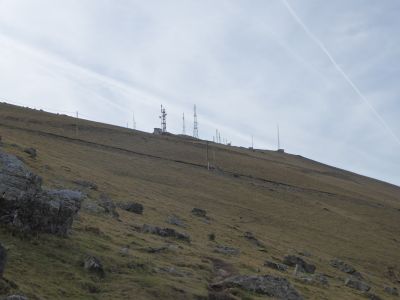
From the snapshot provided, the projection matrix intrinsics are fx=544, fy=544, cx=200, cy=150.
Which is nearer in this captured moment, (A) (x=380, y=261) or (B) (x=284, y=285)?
(B) (x=284, y=285)

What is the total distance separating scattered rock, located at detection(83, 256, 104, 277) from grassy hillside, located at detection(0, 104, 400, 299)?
24 cm

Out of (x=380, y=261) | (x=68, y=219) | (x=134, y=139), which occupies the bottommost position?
(x=380, y=261)

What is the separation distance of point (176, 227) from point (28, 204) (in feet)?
73.5

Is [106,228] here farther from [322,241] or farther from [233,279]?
[322,241]

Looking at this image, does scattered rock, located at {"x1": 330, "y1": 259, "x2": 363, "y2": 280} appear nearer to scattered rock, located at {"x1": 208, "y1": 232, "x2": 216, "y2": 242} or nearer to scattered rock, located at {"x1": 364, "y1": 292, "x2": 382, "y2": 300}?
scattered rock, located at {"x1": 364, "y1": 292, "x2": 382, "y2": 300}

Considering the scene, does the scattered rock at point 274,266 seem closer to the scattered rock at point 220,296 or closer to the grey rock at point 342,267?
the grey rock at point 342,267

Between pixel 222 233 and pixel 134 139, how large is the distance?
8239 centimetres

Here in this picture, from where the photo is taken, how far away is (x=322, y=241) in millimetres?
64625

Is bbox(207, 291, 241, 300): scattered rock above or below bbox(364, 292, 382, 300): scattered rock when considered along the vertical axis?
above

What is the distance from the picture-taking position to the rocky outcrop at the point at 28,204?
21125 mm

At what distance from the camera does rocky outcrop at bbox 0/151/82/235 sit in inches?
832

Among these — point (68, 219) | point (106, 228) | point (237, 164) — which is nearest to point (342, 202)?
point (237, 164)

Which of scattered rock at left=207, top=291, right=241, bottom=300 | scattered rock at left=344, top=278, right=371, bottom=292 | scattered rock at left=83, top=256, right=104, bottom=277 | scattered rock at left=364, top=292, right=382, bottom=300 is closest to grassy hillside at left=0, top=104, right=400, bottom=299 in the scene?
scattered rock at left=83, top=256, right=104, bottom=277

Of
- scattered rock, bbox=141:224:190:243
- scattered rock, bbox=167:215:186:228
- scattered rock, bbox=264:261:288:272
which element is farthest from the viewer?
scattered rock, bbox=167:215:186:228
